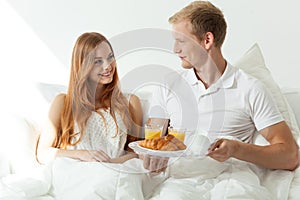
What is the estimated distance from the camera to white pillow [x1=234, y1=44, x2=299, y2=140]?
2037mm

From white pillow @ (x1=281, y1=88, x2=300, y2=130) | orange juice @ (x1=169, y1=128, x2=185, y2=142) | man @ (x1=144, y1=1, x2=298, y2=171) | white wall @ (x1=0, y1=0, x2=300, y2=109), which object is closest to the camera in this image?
orange juice @ (x1=169, y1=128, x2=185, y2=142)

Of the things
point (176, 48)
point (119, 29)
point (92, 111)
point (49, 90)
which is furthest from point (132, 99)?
point (119, 29)

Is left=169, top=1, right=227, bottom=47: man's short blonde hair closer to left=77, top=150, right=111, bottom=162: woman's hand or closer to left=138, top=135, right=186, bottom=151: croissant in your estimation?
left=138, top=135, right=186, bottom=151: croissant

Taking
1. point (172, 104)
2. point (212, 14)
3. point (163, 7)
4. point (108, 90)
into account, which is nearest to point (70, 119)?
point (108, 90)

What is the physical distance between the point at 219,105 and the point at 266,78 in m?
0.29

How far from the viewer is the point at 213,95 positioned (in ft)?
6.66

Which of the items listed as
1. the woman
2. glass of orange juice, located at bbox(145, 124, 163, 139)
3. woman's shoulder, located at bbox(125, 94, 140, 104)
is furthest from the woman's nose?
glass of orange juice, located at bbox(145, 124, 163, 139)

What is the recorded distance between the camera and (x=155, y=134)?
72.6 inches

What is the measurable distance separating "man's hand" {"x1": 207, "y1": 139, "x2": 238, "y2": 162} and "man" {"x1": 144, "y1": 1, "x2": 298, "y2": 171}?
13 centimetres

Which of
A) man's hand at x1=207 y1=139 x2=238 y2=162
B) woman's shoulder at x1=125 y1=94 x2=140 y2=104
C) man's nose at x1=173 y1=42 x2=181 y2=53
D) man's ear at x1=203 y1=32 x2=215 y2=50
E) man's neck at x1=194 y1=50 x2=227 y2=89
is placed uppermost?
man's ear at x1=203 y1=32 x2=215 y2=50

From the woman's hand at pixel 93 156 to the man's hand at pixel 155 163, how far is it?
0.18m

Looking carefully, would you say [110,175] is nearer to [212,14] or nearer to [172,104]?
[172,104]

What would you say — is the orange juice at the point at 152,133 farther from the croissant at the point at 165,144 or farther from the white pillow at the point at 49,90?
the white pillow at the point at 49,90

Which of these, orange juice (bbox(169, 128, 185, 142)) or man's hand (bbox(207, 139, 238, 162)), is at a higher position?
orange juice (bbox(169, 128, 185, 142))
